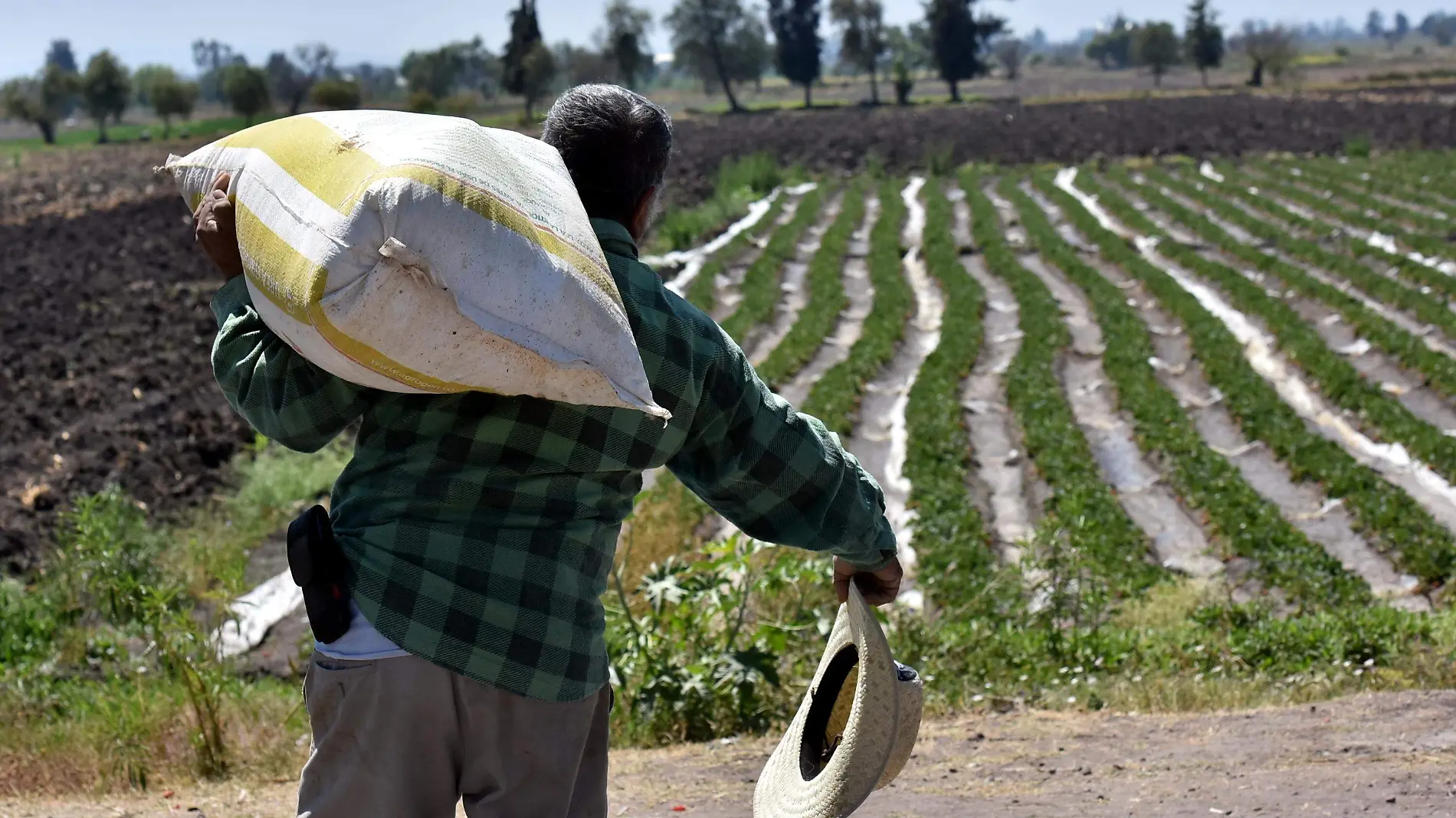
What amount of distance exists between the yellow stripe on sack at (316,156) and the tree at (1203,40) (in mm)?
80217

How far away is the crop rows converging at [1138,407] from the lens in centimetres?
645

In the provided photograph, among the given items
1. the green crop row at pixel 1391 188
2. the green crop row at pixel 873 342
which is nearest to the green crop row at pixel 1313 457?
the green crop row at pixel 873 342

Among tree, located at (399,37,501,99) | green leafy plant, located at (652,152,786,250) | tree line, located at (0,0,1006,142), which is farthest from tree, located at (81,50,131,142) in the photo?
green leafy plant, located at (652,152,786,250)

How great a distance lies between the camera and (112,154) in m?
50.6

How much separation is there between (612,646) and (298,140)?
3.17m

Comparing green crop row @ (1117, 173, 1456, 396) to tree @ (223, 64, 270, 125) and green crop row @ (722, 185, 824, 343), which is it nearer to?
green crop row @ (722, 185, 824, 343)

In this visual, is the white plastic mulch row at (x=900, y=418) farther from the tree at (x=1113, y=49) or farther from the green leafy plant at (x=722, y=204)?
the tree at (x=1113, y=49)

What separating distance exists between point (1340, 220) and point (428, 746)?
2086 cm

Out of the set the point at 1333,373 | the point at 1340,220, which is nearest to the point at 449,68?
the point at 1340,220

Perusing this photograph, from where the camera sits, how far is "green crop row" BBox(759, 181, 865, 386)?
12.6 meters

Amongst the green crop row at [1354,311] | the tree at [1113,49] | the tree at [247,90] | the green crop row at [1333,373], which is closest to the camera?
the green crop row at [1333,373]

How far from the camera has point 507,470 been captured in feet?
6.53

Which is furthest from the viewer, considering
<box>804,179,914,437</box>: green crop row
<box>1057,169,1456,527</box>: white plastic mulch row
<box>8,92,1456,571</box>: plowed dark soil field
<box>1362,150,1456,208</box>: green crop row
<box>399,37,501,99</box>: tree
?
<box>399,37,501,99</box>: tree

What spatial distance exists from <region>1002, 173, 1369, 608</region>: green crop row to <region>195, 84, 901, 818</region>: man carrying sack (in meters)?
5.52
